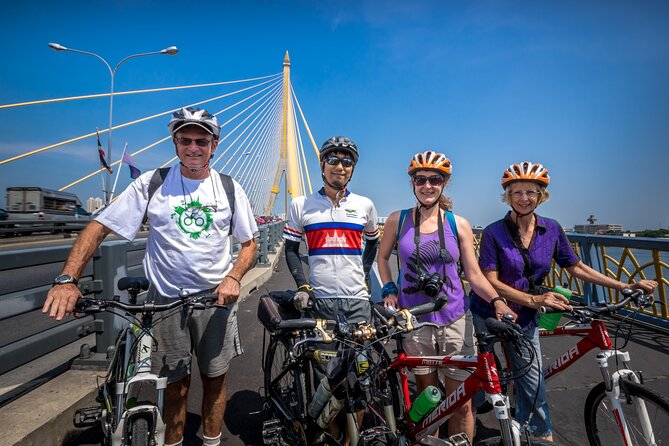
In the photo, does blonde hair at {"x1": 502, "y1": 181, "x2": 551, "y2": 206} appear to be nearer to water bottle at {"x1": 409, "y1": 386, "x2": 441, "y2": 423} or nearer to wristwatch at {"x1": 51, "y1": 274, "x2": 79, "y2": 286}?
water bottle at {"x1": 409, "y1": 386, "x2": 441, "y2": 423}

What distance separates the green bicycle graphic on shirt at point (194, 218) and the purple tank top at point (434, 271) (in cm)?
129

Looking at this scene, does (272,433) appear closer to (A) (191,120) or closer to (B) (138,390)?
(B) (138,390)

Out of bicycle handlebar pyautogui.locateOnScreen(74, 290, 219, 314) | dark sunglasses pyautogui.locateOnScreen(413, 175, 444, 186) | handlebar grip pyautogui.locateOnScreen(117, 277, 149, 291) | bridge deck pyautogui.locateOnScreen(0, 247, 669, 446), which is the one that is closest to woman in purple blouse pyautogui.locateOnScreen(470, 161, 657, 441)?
dark sunglasses pyautogui.locateOnScreen(413, 175, 444, 186)

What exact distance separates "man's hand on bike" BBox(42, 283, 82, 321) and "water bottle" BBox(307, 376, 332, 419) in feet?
4.25

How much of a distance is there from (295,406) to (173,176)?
1.69 m

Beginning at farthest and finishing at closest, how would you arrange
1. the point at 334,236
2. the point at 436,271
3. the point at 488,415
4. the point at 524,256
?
1. the point at 488,415
2. the point at 334,236
3. the point at 524,256
4. the point at 436,271

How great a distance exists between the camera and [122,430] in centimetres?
172

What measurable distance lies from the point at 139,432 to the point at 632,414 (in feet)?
8.42

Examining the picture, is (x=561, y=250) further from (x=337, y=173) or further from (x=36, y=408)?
(x=36, y=408)

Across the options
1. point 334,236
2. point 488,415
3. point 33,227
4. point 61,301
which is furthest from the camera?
point 33,227

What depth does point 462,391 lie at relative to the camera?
1992mm

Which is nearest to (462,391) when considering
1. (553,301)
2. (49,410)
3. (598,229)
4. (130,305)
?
(553,301)

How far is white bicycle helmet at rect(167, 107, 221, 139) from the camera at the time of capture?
88.5 inches

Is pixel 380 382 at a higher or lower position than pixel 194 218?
lower
